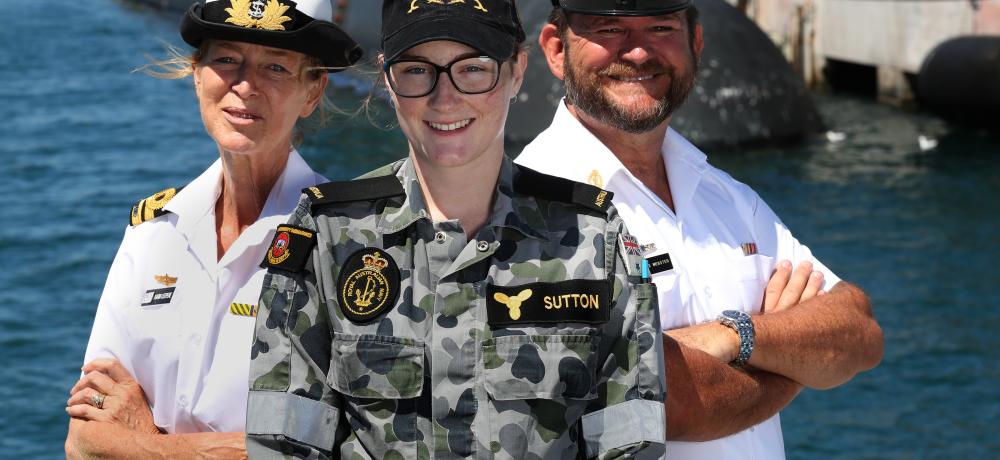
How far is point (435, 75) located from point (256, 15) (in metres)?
0.94

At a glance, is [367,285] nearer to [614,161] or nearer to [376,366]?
[376,366]

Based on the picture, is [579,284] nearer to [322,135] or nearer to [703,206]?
[703,206]

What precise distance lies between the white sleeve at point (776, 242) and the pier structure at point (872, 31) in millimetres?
22036

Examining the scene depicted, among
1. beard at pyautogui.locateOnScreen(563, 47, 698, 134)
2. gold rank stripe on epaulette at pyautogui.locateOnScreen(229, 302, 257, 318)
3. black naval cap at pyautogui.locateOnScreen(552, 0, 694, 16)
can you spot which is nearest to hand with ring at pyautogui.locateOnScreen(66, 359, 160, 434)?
gold rank stripe on epaulette at pyautogui.locateOnScreen(229, 302, 257, 318)

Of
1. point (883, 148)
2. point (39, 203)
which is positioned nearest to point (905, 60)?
point (883, 148)

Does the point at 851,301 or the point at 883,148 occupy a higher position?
the point at 851,301

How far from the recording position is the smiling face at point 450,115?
3.42 m

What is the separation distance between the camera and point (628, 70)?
14.7ft

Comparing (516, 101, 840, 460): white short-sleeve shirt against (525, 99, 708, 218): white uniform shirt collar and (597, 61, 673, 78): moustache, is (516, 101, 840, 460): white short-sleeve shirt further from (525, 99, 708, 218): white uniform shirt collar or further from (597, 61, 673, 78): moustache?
(597, 61, 673, 78): moustache

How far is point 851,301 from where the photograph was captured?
4.60 metres

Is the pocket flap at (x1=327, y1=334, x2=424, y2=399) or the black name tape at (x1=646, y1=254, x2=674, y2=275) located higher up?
the pocket flap at (x1=327, y1=334, x2=424, y2=399)

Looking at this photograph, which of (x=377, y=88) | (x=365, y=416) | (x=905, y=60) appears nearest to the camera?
(x=365, y=416)

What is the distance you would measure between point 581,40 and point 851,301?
4.12 feet

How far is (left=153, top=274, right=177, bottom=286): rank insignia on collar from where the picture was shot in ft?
14.2
